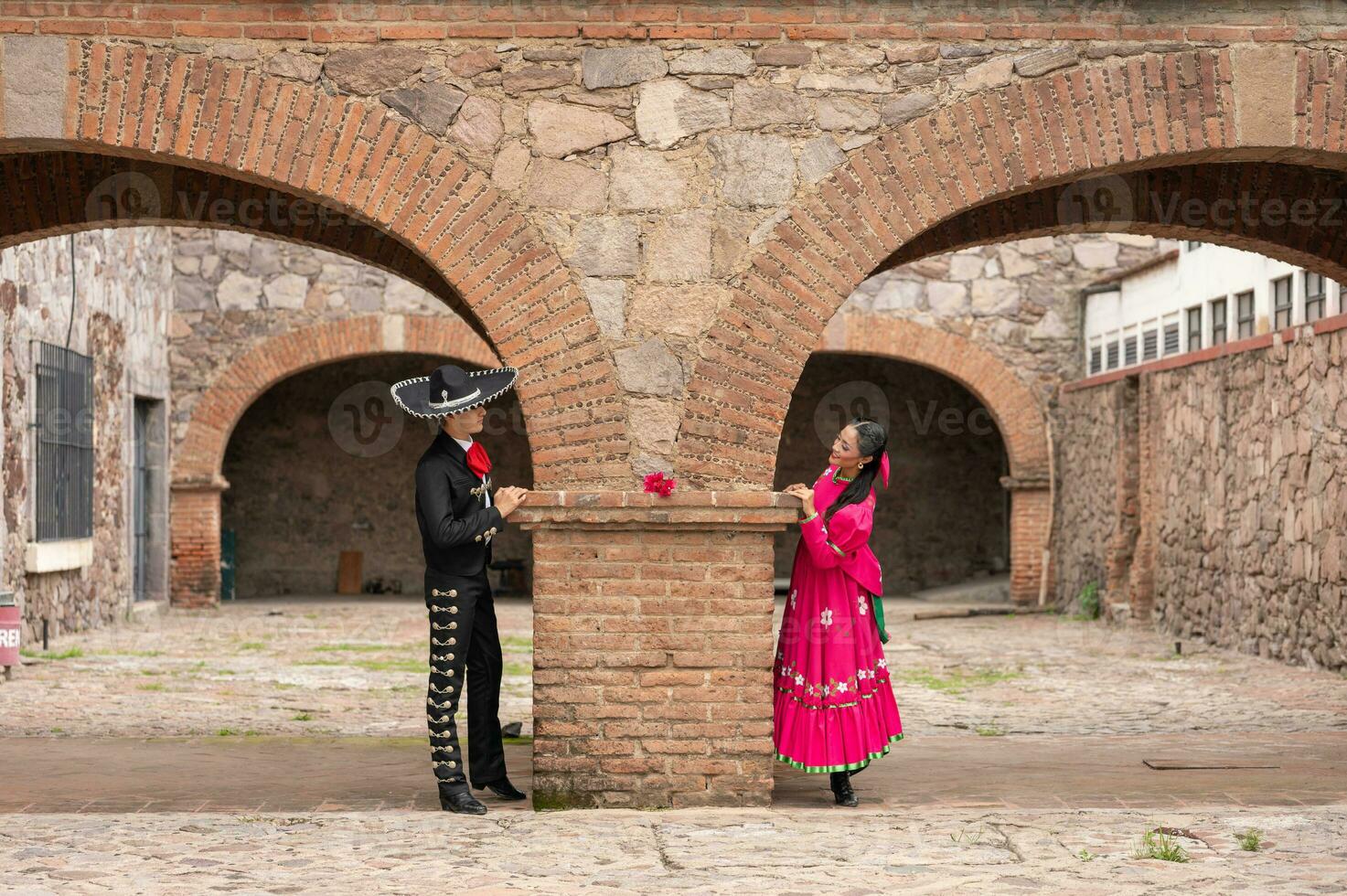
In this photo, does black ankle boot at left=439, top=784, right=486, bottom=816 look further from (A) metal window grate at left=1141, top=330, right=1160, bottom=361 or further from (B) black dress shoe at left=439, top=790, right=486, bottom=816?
(A) metal window grate at left=1141, top=330, right=1160, bottom=361

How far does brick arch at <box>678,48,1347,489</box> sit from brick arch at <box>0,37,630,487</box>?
0.47 metres

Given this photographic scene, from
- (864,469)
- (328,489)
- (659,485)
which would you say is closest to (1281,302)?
(864,469)

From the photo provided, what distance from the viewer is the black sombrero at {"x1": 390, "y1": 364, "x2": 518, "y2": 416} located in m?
6.45

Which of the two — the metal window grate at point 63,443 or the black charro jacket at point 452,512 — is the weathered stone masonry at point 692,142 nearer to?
the black charro jacket at point 452,512

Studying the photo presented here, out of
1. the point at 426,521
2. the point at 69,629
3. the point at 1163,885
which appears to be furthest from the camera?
the point at 69,629

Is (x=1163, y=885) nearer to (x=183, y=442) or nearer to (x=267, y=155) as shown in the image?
(x=267, y=155)

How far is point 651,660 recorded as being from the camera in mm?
6566

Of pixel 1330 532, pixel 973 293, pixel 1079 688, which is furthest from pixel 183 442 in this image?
pixel 1330 532

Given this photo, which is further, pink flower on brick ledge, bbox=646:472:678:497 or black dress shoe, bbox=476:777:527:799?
black dress shoe, bbox=476:777:527:799

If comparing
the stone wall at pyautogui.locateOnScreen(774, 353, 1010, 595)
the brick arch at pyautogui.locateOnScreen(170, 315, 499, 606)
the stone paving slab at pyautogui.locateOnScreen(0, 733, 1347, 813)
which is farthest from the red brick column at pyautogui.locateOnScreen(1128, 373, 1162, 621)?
the stone paving slab at pyautogui.locateOnScreen(0, 733, 1347, 813)

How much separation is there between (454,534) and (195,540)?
41.3ft

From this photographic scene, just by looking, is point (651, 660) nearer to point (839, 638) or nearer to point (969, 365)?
point (839, 638)

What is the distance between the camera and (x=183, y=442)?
18.1m

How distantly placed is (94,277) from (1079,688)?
31.4 feet
